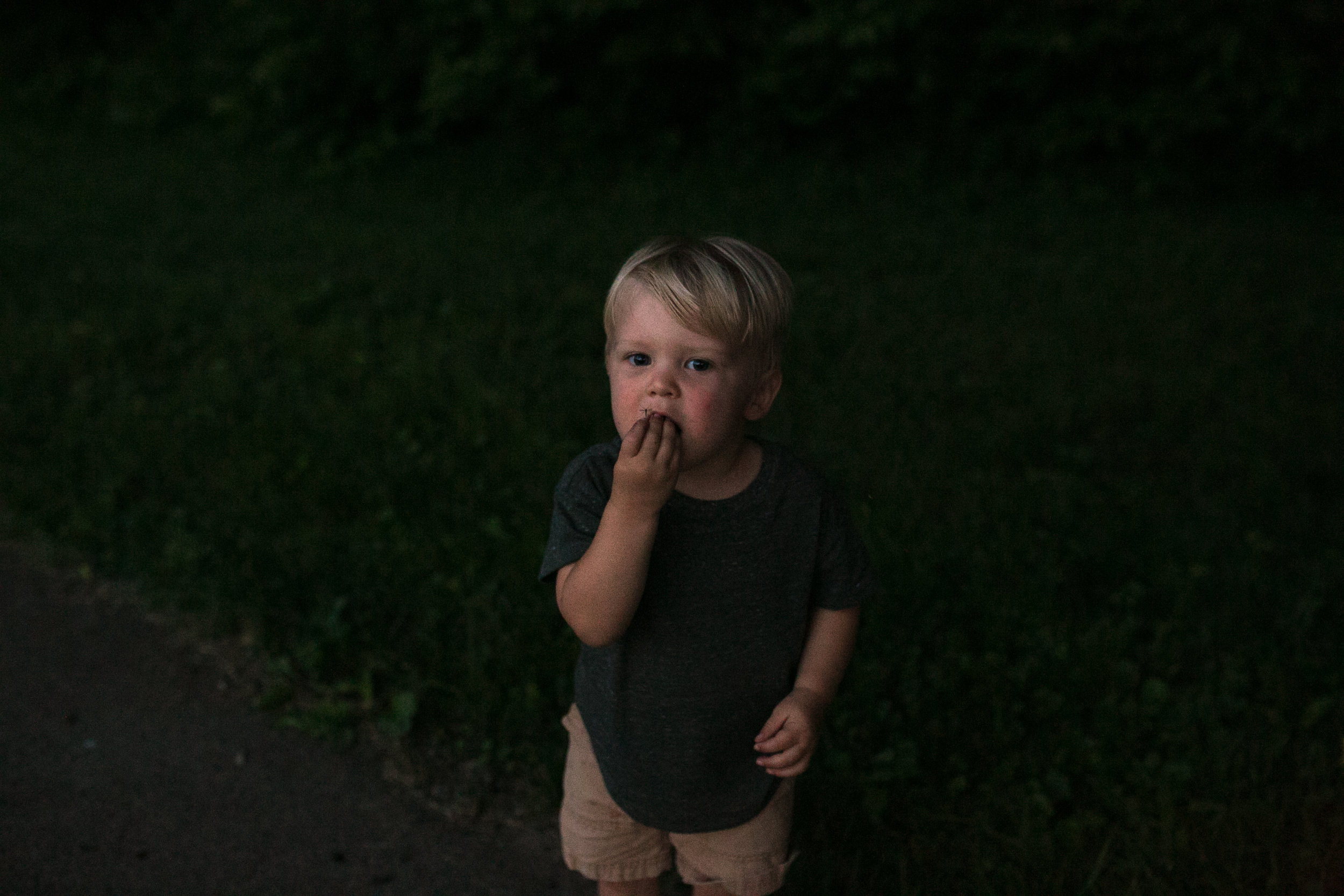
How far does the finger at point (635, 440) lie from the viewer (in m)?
1.61

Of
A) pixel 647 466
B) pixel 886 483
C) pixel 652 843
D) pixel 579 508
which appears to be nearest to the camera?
pixel 647 466

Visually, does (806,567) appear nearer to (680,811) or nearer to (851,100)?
(680,811)

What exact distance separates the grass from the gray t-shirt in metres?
0.71

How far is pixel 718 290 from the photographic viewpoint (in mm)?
1702

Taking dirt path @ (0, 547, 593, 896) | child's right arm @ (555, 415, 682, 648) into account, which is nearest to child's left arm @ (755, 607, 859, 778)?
child's right arm @ (555, 415, 682, 648)

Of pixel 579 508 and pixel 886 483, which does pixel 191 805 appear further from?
pixel 886 483

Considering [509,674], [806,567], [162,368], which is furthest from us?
[162,368]

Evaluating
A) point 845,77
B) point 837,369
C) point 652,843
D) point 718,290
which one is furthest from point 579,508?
point 845,77

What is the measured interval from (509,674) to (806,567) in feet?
4.62

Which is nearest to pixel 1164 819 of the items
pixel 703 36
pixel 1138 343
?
pixel 1138 343

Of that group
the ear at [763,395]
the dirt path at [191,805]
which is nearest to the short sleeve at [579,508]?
the ear at [763,395]

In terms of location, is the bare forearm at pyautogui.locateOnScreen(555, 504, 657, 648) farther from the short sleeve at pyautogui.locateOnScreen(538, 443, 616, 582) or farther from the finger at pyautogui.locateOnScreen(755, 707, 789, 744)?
the finger at pyautogui.locateOnScreen(755, 707, 789, 744)

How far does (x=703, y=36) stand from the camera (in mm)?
9125

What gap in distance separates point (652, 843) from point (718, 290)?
3.29ft
